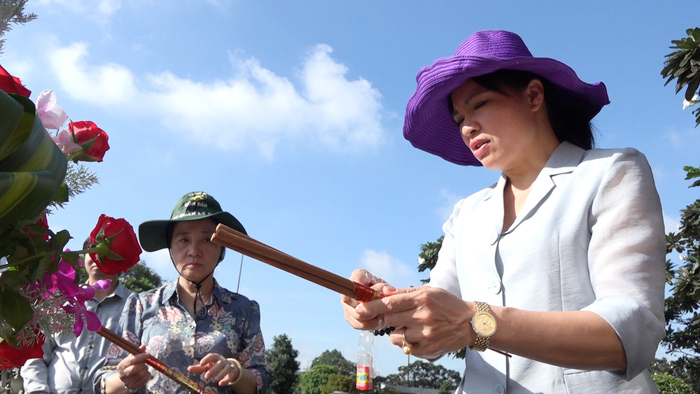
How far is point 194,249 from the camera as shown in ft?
12.2

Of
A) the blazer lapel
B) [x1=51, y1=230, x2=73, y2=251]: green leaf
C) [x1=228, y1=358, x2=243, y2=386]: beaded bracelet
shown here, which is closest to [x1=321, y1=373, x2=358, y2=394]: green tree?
[x1=228, y1=358, x2=243, y2=386]: beaded bracelet

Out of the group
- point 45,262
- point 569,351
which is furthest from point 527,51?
point 45,262

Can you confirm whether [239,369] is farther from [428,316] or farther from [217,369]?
[428,316]

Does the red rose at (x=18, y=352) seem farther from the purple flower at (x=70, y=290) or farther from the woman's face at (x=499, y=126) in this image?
the woman's face at (x=499, y=126)

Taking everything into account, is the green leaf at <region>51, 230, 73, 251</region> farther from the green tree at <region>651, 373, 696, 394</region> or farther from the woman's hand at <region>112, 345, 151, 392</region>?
the green tree at <region>651, 373, 696, 394</region>

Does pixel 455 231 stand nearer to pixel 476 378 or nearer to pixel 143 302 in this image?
pixel 476 378

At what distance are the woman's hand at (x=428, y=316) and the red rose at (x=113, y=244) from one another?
0.62 meters

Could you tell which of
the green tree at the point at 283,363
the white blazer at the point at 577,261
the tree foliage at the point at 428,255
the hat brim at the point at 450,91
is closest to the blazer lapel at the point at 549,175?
the white blazer at the point at 577,261

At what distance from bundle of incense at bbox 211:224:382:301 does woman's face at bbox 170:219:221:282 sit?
2.30m

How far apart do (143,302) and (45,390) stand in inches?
67.7

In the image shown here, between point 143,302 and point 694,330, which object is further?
point 694,330

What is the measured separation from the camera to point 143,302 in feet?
12.1

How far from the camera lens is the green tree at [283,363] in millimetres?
29016

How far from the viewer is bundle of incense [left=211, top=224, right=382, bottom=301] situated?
141 cm
